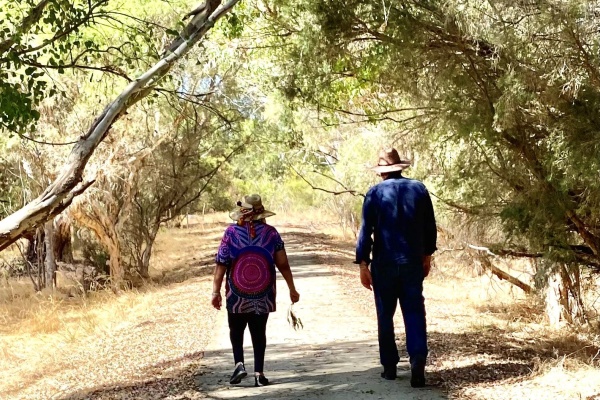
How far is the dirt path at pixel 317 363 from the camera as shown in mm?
6945

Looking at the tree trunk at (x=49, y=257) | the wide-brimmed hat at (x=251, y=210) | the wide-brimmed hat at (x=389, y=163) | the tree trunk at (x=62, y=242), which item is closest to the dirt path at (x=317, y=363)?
the wide-brimmed hat at (x=251, y=210)

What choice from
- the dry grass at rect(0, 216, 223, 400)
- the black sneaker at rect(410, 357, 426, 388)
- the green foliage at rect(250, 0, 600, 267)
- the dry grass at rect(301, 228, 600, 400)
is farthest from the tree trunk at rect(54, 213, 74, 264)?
the black sneaker at rect(410, 357, 426, 388)

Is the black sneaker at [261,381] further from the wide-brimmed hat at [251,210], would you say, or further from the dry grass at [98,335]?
the dry grass at [98,335]

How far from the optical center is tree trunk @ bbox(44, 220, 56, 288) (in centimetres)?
2228

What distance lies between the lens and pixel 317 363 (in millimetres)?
8484

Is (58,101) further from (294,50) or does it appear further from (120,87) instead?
(294,50)

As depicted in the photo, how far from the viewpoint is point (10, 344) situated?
1591 cm

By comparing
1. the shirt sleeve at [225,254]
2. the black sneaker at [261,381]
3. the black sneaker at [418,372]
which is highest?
the shirt sleeve at [225,254]

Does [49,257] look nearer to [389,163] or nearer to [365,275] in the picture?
[365,275]

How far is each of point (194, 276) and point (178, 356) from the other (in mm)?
15347

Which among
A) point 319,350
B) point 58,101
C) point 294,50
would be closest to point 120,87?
point 58,101

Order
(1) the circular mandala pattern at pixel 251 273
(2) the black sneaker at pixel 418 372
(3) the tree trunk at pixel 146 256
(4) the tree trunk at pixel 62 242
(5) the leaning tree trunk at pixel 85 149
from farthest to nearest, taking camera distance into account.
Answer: (3) the tree trunk at pixel 146 256, (4) the tree trunk at pixel 62 242, (1) the circular mandala pattern at pixel 251 273, (2) the black sneaker at pixel 418 372, (5) the leaning tree trunk at pixel 85 149

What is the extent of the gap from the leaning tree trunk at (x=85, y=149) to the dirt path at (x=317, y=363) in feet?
7.01

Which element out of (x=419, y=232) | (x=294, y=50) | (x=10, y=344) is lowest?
(x=10, y=344)
